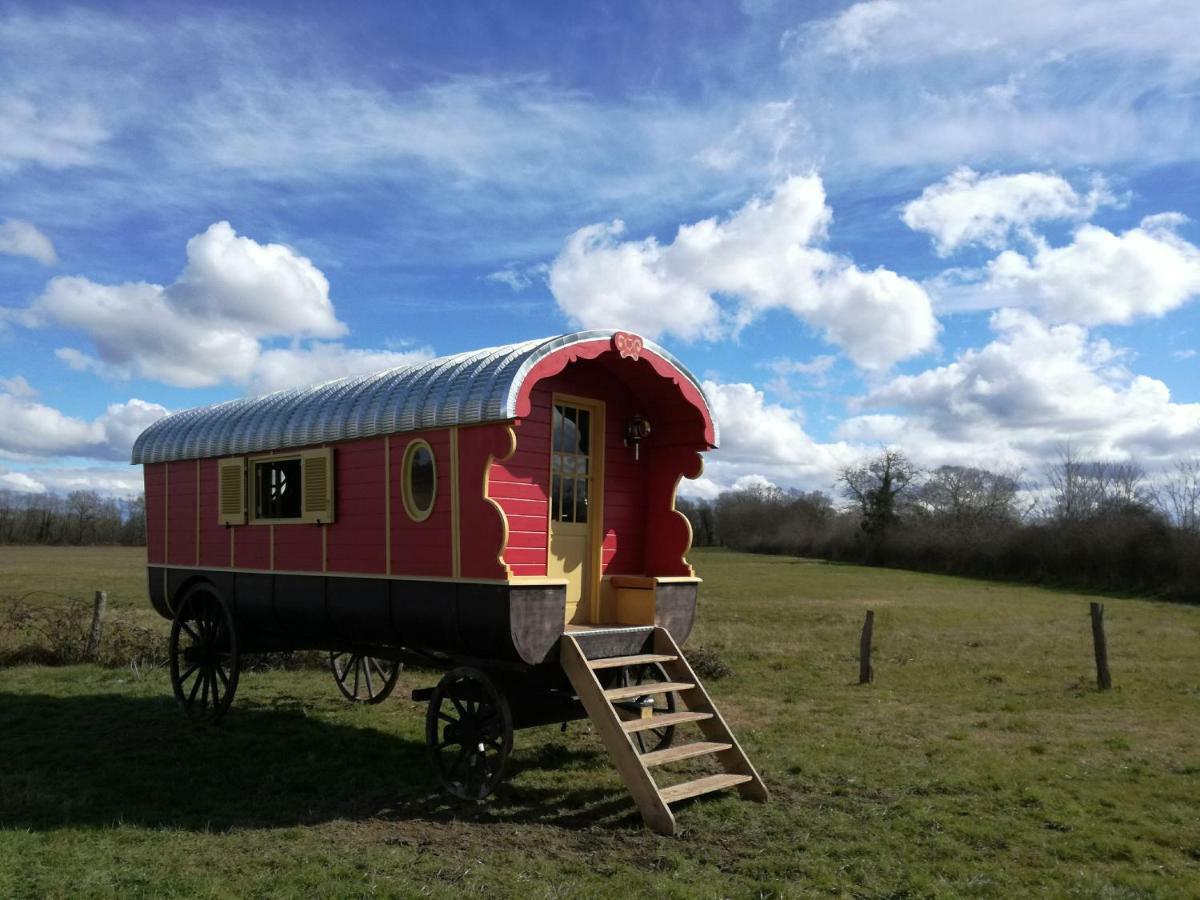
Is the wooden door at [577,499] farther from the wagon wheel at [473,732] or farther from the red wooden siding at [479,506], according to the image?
the wagon wheel at [473,732]

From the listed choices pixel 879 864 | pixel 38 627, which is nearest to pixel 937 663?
pixel 879 864

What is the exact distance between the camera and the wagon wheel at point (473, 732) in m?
7.70

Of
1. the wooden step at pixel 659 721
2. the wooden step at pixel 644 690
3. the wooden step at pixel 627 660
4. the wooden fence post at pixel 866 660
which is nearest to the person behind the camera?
the wooden step at pixel 659 721

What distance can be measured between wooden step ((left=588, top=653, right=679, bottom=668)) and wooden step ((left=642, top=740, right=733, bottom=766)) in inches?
32.3

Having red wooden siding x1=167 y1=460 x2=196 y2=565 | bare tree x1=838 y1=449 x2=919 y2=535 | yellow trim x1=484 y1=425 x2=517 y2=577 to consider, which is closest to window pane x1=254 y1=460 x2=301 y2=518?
red wooden siding x1=167 y1=460 x2=196 y2=565

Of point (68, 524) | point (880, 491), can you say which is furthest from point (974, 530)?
point (68, 524)

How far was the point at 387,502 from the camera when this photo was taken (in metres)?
8.80

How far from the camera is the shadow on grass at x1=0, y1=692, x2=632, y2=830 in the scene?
7418mm

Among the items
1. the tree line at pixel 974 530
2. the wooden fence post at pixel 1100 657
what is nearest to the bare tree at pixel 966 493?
the tree line at pixel 974 530

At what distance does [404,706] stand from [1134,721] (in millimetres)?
8895

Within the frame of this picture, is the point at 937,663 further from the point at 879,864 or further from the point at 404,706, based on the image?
the point at 879,864

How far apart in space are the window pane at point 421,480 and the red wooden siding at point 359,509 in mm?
429

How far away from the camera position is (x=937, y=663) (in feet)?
55.1

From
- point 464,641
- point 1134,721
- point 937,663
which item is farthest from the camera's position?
point 937,663
